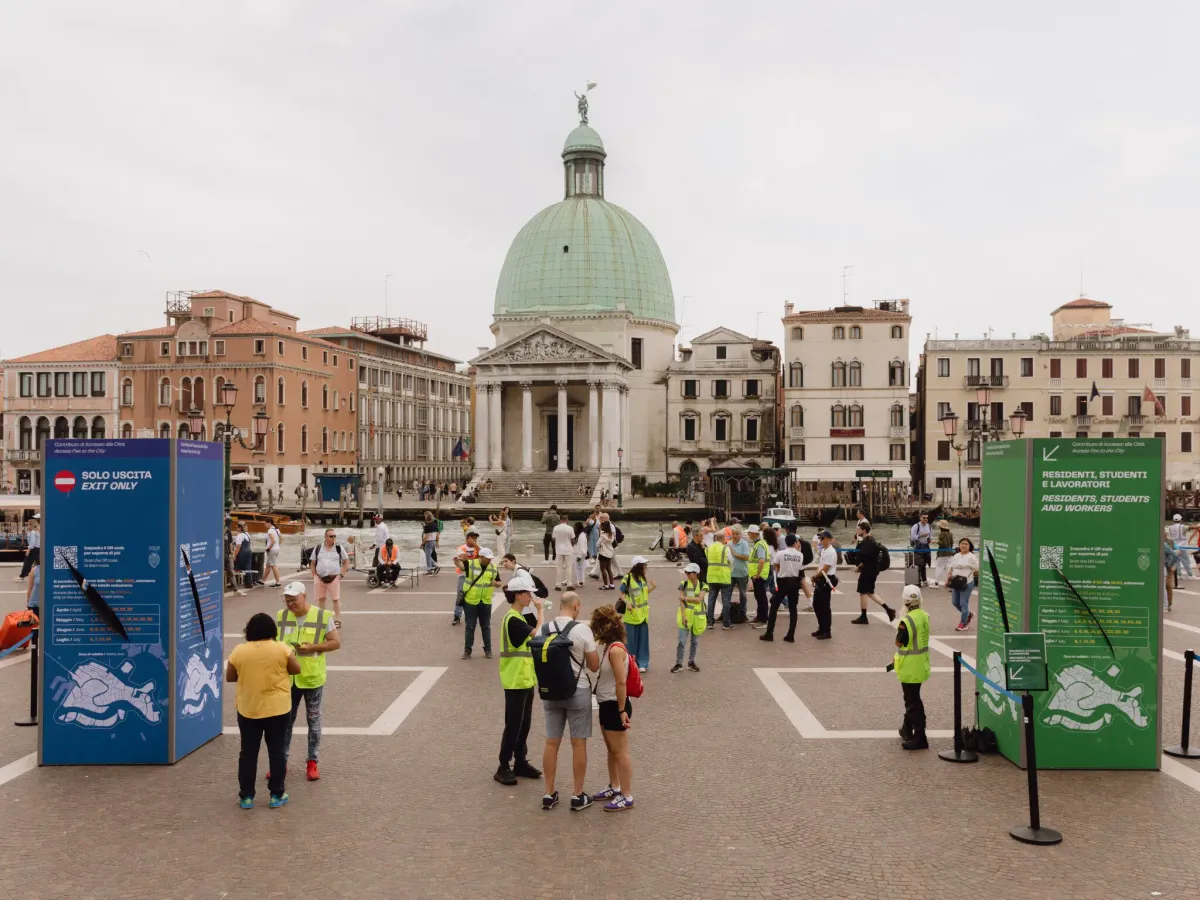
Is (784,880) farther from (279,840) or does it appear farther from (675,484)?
(675,484)

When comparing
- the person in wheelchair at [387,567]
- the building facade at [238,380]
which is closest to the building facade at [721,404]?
the building facade at [238,380]

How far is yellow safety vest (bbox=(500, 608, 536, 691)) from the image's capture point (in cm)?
885

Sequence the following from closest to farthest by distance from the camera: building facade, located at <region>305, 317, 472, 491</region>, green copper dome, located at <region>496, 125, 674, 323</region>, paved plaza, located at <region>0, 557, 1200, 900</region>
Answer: paved plaza, located at <region>0, 557, 1200, 900</region> → green copper dome, located at <region>496, 125, 674, 323</region> → building facade, located at <region>305, 317, 472, 491</region>

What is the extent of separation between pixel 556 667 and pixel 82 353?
246ft

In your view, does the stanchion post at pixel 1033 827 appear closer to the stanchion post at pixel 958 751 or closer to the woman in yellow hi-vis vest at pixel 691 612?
the stanchion post at pixel 958 751

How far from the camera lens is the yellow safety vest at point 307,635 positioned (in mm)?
8797

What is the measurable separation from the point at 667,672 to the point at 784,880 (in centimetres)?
674

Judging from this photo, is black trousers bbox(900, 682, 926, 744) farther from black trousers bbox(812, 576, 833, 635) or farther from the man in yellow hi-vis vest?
black trousers bbox(812, 576, 833, 635)

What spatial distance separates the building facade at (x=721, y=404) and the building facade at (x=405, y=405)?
54.8ft

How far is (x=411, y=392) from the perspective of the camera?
89062 millimetres

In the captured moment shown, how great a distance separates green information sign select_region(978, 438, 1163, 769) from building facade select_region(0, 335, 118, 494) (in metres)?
72.9

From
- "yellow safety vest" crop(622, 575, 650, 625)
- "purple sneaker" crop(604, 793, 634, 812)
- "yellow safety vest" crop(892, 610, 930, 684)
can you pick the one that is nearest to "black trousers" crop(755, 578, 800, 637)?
"yellow safety vest" crop(622, 575, 650, 625)

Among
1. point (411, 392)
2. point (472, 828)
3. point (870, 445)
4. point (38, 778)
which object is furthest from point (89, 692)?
point (411, 392)

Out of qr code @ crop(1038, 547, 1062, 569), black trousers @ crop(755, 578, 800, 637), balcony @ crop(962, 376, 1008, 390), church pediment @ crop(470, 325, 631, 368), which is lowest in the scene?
black trousers @ crop(755, 578, 800, 637)
